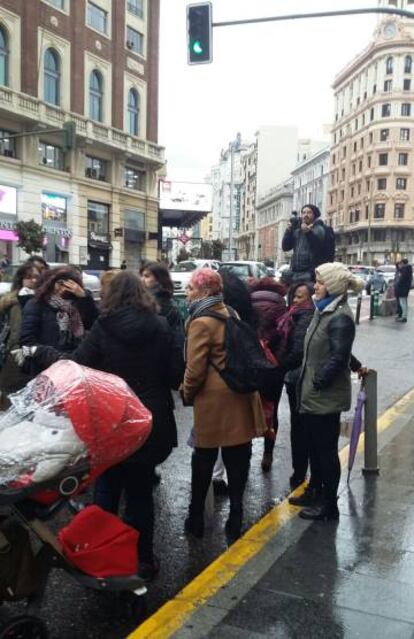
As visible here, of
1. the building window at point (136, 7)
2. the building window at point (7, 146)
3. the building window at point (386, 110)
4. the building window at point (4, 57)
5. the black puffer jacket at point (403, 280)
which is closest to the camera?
the black puffer jacket at point (403, 280)

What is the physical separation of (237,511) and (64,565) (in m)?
1.63

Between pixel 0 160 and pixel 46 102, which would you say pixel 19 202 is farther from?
pixel 46 102

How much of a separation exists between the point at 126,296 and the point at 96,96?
3594cm

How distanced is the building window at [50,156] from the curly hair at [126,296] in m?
31.1

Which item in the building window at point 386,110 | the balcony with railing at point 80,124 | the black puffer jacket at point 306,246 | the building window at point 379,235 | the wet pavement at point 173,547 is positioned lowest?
the wet pavement at point 173,547

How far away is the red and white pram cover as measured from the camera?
2604 mm

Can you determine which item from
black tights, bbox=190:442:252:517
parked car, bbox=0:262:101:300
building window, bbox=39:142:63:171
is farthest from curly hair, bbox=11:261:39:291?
building window, bbox=39:142:63:171

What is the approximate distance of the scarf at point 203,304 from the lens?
13.0ft

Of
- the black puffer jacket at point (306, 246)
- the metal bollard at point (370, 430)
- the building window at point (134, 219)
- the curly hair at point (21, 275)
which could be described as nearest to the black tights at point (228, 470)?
the metal bollard at point (370, 430)

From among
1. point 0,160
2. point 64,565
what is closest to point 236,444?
point 64,565

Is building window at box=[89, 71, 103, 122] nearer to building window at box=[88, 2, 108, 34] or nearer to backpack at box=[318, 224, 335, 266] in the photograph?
building window at box=[88, 2, 108, 34]

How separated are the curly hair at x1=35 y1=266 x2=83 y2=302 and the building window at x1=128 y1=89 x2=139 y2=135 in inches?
1445

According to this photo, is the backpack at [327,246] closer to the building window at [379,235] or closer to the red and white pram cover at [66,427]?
the red and white pram cover at [66,427]

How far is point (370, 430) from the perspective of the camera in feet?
17.6
